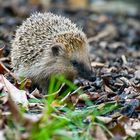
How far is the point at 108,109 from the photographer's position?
6484 millimetres

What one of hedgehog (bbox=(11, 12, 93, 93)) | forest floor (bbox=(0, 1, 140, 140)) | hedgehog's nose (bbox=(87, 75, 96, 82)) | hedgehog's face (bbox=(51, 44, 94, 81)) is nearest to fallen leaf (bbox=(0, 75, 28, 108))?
forest floor (bbox=(0, 1, 140, 140))

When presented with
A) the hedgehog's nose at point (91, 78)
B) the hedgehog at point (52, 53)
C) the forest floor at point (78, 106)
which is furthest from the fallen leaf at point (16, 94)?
the hedgehog's nose at point (91, 78)

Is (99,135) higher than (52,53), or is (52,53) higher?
(52,53)

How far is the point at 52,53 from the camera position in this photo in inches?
328

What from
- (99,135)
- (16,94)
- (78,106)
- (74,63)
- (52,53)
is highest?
(52,53)

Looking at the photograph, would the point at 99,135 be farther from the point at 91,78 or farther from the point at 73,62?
the point at 73,62

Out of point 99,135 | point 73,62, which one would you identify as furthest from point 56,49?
point 99,135

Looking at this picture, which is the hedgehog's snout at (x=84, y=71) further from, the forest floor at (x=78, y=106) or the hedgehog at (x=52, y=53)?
the forest floor at (x=78, y=106)

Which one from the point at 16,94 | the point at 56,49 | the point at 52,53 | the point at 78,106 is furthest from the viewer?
the point at 52,53

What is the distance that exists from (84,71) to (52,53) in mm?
588

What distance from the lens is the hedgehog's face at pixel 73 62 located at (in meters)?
8.15

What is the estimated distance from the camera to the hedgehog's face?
8148mm

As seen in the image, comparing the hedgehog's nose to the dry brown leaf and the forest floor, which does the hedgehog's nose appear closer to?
the forest floor

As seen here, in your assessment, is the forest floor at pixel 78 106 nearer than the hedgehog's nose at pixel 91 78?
Yes
